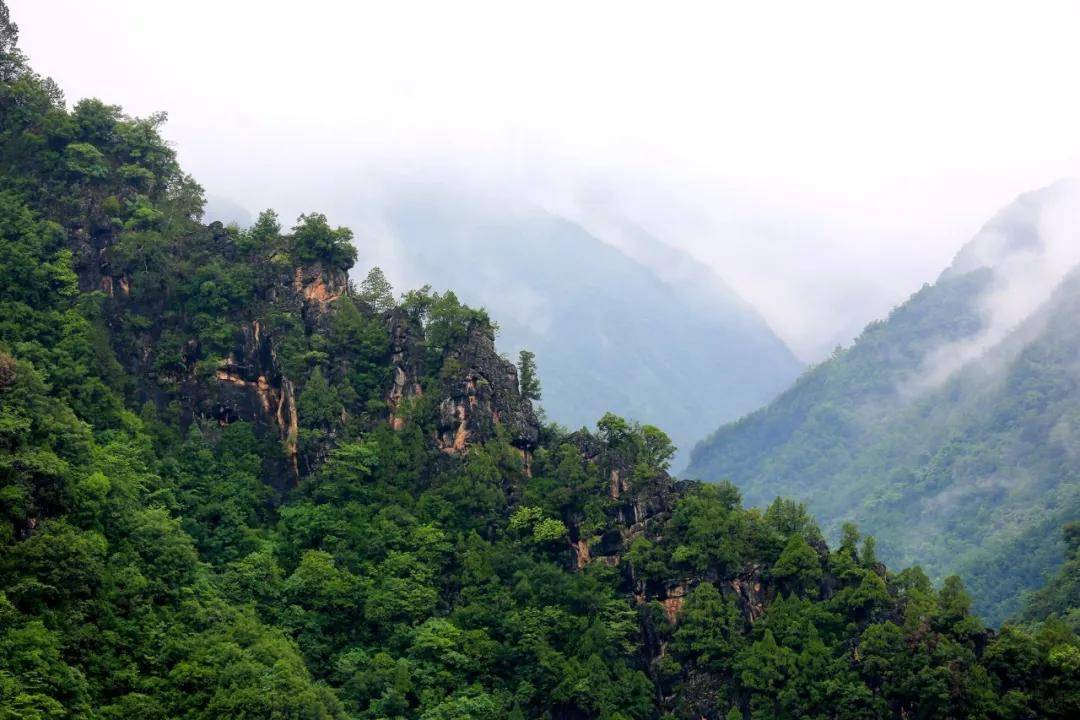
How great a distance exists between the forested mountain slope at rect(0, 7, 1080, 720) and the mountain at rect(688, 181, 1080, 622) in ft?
114

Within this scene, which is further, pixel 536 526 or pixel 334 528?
pixel 536 526

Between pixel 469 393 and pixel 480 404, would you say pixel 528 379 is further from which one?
pixel 469 393

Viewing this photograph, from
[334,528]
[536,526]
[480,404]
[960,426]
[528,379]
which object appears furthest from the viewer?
[960,426]

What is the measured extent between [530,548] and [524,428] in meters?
5.52

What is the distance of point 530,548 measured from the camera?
5422 centimetres

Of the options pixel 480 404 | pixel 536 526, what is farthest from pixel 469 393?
pixel 536 526

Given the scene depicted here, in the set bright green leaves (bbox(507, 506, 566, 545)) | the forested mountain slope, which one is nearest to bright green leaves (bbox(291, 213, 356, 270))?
the forested mountain slope

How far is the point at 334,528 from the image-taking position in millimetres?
53094

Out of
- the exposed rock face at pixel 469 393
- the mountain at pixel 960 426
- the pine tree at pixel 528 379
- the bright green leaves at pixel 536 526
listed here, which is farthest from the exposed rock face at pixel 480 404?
the mountain at pixel 960 426

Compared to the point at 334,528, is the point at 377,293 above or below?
above

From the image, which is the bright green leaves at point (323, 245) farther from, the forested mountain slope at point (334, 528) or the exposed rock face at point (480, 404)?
the exposed rock face at point (480, 404)

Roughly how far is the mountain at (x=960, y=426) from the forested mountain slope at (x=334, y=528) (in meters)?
34.9

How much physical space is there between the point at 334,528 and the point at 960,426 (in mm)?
72242

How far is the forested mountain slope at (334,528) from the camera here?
43.0m
